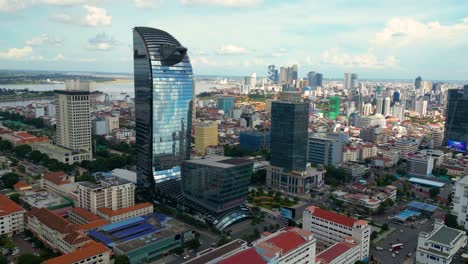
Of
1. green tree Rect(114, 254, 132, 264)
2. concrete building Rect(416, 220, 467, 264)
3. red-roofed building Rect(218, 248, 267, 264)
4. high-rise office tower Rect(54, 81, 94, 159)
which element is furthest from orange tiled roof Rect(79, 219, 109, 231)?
high-rise office tower Rect(54, 81, 94, 159)

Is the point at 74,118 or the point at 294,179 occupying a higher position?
the point at 74,118

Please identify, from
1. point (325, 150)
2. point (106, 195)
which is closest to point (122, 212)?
point (106, 195)

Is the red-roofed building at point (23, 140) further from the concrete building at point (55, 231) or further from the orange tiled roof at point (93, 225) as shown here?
the orange tiled roof at point (93, 225)

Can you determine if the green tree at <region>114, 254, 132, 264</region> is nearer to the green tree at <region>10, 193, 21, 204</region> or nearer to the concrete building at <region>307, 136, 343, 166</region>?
the green tree at <region>10, 193, 21, 204</region>

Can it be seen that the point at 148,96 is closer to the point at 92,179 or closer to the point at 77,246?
the point at 92,179

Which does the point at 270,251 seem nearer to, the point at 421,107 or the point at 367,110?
the point at 367,110

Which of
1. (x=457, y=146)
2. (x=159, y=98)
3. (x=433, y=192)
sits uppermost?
(x=159, y=98)

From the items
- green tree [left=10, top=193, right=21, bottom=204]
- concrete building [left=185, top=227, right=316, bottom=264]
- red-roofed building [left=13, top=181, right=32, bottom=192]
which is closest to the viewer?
concrete building [left=185, top=227, right=316, bottom=264]
